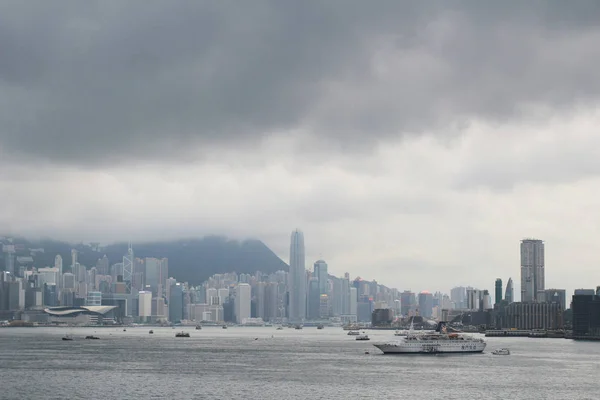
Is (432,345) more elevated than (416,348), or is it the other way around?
(432,345)

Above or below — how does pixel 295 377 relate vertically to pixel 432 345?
above

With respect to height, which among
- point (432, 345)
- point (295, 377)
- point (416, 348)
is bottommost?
point (416, 348)

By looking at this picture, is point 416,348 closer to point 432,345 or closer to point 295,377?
point 432,345

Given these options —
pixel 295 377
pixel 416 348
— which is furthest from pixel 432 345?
pixel 295 377

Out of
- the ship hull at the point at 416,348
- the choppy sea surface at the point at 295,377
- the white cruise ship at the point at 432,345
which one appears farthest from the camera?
the white cruise ship at the point at 432,345

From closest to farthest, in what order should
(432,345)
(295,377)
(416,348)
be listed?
(295,377)
(416,348)
(432,345)

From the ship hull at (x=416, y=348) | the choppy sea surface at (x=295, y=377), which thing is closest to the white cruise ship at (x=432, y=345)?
the ship hull at (x=416, y=348)

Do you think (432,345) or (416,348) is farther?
(432,345)

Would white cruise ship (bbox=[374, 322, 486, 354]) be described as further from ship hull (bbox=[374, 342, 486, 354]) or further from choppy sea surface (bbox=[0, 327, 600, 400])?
choppy sea surface (bbox=[0, 327, 600, 400])

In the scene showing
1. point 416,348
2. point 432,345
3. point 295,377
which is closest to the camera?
point 295,377

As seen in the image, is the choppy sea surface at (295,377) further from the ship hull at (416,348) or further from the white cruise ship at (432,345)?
the white cruise ship at (432,345)
